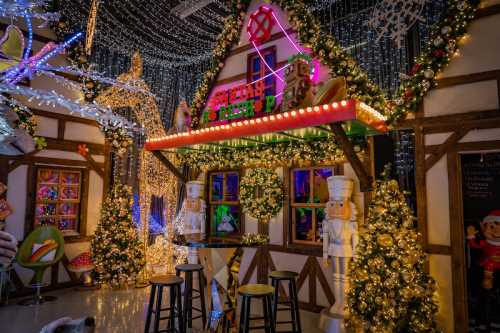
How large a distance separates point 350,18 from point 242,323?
4.76 meters

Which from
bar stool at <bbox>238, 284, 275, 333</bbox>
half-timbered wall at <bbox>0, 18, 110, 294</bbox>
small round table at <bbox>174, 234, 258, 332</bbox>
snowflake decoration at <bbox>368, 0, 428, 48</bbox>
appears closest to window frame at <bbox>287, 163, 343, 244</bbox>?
small round table at <bbox>174, 234, 258, 332</bbox>

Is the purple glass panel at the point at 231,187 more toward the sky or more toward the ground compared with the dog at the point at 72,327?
more toward the sky

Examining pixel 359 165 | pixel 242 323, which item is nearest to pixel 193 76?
pixel 359 165

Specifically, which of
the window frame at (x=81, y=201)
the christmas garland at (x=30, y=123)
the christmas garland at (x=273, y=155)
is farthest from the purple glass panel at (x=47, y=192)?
the christmas garland at (x=273, y=155)

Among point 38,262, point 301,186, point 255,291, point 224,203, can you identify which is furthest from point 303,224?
point 38,262

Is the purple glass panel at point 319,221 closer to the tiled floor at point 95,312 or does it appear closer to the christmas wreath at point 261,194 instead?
the christmas wreath at point 261,194

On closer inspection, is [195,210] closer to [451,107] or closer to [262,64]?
[262,64]

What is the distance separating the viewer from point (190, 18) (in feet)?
22.9

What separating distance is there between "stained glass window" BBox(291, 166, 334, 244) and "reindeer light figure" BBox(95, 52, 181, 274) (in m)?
3.01

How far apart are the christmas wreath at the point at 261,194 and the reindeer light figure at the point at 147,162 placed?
81.7 inches

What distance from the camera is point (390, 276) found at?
4.07m

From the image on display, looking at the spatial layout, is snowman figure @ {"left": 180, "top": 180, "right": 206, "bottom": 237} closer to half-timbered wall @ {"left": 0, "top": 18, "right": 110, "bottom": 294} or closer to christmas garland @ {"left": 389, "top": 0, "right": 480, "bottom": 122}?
half-timbered wall @ {"left": 0, "top": 18, "right": 110, "bottom": 294}

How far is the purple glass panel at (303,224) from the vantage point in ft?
19.0

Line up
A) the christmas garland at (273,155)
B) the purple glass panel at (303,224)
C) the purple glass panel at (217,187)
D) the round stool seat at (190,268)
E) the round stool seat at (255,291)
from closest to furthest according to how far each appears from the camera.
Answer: the round stool seat at (255,291) < the round stool seat at (190,268) < the christmas garland at (273,155) < the purple glass panel at (303,224) < the purple glass panel at (217,187)
